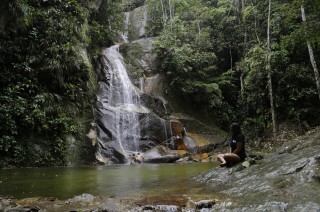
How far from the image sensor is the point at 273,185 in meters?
4.49

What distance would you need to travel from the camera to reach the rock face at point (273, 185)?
12.0ft

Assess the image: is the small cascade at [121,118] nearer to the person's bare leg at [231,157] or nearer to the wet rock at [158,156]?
the wet rock at [158,156]

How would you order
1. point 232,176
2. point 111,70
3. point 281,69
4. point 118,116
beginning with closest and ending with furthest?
1. point 232,176
2. point 118,116
3. point 281,69
4. point 111,70

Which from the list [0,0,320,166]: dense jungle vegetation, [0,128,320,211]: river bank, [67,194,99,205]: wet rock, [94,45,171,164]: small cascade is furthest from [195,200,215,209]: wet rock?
[94,45,171,164]: small cascade

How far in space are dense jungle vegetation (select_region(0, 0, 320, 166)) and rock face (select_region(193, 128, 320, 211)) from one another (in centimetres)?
600

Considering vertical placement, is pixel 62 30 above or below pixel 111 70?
above

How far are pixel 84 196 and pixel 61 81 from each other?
1015 centimetres

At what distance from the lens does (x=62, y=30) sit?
14438 millimetres

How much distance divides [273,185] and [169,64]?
17.4 m

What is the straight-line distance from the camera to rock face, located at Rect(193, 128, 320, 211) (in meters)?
3.64

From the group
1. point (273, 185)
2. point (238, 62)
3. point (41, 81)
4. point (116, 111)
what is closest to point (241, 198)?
point (273, 185)

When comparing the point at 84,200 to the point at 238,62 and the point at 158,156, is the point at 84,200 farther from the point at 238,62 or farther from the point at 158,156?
the point at 238,62

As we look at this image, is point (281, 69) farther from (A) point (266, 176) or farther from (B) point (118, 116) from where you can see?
(A) point (266, 176)

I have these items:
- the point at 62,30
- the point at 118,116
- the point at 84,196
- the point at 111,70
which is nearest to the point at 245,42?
the point at 111,70
